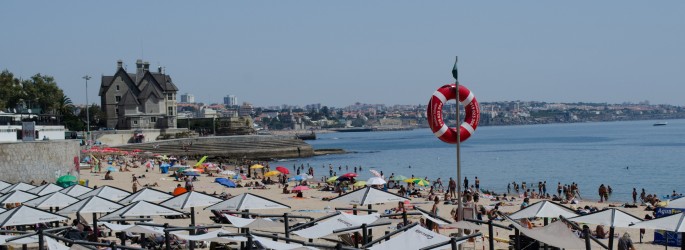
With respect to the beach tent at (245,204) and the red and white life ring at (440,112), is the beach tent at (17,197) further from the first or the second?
the red and white life ring at (440,112)

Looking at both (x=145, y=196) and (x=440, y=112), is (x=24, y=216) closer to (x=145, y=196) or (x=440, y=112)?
(x=145, y=196)

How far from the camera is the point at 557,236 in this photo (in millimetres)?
11859

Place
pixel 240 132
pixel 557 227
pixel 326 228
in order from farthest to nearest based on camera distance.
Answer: pixel 240 132 < pixel 326 228 < pixel 557 227

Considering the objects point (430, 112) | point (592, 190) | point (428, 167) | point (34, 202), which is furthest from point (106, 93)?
point (430, 112)

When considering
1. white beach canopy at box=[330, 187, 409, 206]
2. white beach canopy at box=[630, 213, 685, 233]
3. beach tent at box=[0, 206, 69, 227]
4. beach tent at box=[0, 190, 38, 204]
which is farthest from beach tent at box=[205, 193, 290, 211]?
white beach canopy at box=[630, 213, 685, 233]

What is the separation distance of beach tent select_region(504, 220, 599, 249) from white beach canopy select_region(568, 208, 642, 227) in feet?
5.75

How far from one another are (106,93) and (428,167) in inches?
1502

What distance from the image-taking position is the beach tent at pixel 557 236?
38.1 feet

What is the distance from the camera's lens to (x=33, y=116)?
48688mm

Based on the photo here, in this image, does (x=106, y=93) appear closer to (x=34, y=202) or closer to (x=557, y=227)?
(x=34, y=202)

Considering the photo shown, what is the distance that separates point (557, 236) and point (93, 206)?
9570 mm

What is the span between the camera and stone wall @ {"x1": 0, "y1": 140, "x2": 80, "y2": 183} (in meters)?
31.8

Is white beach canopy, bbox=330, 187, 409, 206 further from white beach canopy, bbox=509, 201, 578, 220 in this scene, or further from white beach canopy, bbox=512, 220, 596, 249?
white beach canopy, bbox=512, 220, 596, 249

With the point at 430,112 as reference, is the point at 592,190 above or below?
below
